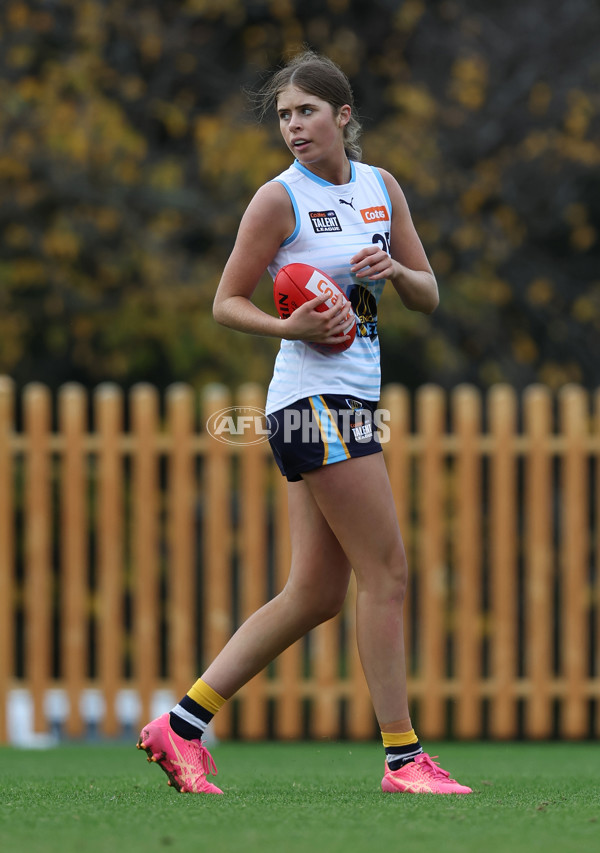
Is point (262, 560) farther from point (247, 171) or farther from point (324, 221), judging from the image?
point (324, 221)

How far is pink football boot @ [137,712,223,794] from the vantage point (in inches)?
135

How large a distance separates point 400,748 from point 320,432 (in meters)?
0.87

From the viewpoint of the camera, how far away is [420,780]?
133 inches

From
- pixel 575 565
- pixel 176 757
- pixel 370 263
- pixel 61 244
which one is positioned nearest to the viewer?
pixel 370 263

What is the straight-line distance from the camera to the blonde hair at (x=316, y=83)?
3.41m

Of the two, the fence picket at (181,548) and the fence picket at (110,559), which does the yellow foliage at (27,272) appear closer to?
the fence picket at (110,559)

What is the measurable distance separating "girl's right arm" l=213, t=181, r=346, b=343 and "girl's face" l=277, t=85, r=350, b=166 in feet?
0.40

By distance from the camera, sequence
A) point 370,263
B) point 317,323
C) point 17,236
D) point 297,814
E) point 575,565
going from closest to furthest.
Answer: point 297,814, point 317,323, point 370,263, point 575,565, point 17,236

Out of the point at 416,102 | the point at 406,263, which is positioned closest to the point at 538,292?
the point at 416,102

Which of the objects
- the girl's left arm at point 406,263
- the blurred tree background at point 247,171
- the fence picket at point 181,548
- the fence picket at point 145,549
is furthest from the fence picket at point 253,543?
the girl's left arm at point 406,263

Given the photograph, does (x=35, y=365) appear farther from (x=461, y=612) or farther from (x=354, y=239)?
(x=354, y=239)

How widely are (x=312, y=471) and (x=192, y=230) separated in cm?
603

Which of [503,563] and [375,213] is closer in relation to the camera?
[375,213]

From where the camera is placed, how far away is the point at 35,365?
8.98 meters
